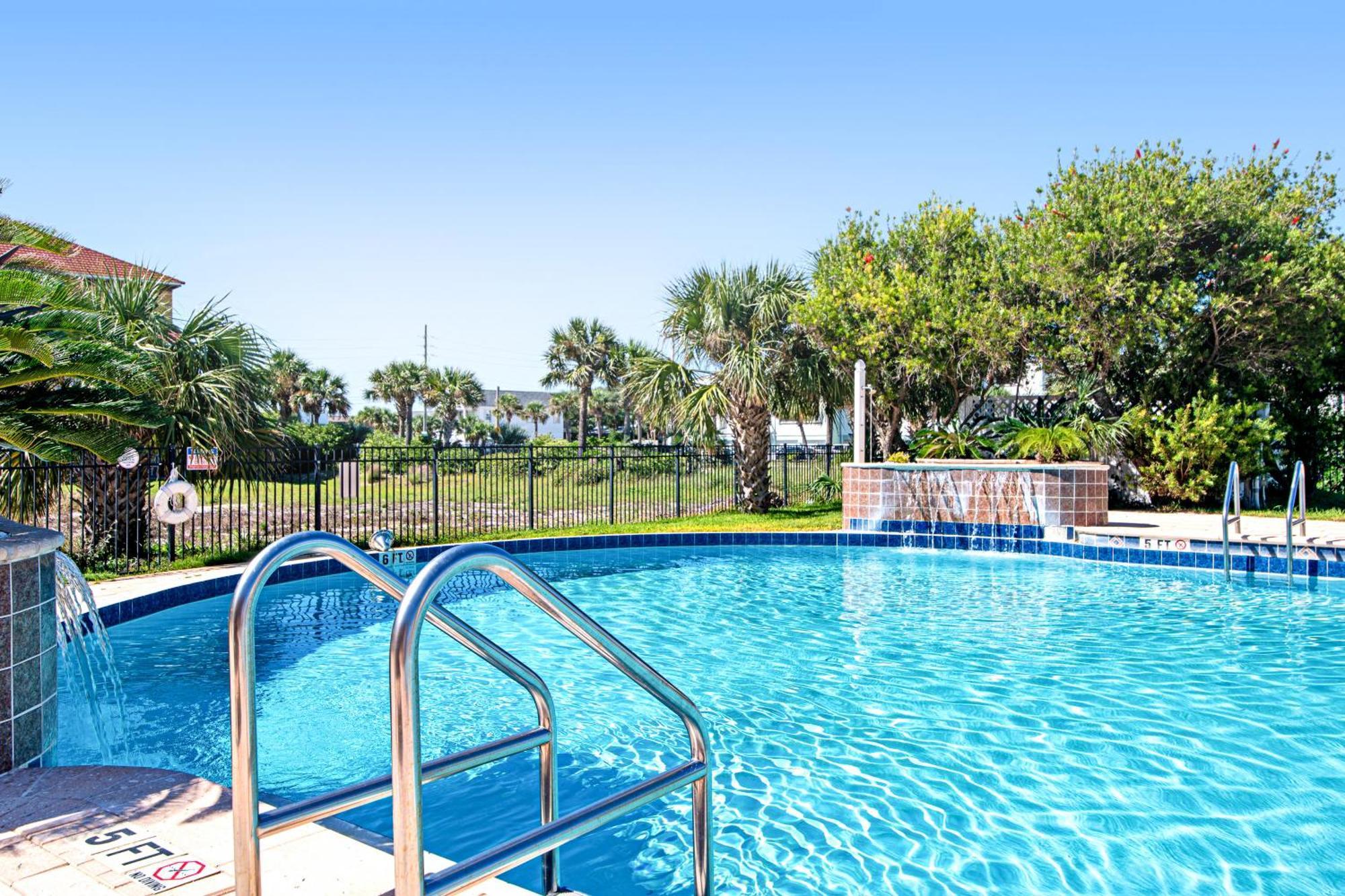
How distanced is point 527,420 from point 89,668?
6224 cm

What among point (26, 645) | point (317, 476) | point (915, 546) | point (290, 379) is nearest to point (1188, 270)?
point (915, 546)

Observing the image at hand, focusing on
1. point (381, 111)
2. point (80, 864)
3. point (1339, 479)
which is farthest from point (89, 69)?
point (1339, 479)

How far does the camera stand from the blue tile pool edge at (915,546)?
10.5 metres

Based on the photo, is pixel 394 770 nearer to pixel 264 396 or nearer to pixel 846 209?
pixel 264 396

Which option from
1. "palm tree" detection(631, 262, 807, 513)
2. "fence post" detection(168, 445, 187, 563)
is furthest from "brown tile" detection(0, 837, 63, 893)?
"palm tree" detection(631, 262, 807, 513)

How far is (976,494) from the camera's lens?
547 inches

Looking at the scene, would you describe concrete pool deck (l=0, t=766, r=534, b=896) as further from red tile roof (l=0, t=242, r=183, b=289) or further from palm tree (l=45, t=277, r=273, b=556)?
palm tree (l=45, t=277, r=273, b=556)

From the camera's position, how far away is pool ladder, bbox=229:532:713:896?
1.67 metres

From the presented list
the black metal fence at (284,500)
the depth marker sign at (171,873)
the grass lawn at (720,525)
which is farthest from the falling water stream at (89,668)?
the grass lawn at (720,525)

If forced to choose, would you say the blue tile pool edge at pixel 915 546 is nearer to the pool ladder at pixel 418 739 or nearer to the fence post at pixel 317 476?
the fence post at pixel 317 476

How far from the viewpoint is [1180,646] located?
7.28 m

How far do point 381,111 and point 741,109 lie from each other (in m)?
5.82

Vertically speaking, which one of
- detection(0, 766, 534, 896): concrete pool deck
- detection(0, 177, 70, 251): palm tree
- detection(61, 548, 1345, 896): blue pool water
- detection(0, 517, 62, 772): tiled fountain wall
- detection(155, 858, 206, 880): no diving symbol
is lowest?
detection(61, 548, 1345, 896): blue pool water

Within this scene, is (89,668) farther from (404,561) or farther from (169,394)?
(169,394)
